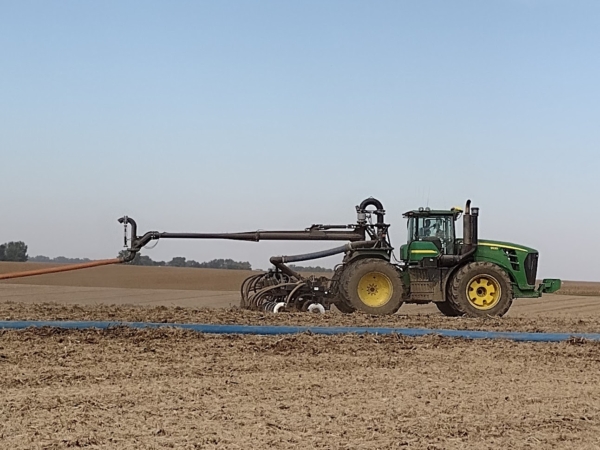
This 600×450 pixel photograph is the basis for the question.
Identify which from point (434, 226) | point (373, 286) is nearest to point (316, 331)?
point (373, 286)

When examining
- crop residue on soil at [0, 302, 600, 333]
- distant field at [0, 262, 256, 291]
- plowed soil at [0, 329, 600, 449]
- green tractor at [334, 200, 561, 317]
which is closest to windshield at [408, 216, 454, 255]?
green tractor at [334, 200, 561, 317]

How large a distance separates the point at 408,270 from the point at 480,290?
53.2 inches

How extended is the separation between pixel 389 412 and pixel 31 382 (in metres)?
3.45

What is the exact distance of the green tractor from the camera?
14.8 metres

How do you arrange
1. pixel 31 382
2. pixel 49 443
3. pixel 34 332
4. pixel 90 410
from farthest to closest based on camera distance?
1. pixel 34 332
2. pixel 31 382
3. pixel 90 410
4. pixel 49 443

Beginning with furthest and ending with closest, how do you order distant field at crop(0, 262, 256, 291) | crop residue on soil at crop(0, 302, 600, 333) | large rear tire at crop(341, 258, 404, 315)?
distant field at crop(0, 262, 256, 291)
large rear tire at crop(341, 258, 404, 315)
crop residue on soil at crop(0, 302, 600, 333)

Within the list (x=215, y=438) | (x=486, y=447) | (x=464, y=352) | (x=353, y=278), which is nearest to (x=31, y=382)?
(x=215, y=438)

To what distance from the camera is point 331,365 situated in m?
9.11

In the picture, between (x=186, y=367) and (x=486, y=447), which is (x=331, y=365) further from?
(x=486, y=447)

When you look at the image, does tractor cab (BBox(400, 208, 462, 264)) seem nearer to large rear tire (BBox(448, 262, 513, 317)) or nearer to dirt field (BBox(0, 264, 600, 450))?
large rear tire (BBox(448, 262, 513, 317))

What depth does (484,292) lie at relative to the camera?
49.2ft

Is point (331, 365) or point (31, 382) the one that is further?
point (331, 365)

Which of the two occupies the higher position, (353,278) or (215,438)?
(353,278)

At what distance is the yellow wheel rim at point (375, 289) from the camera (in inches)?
583
